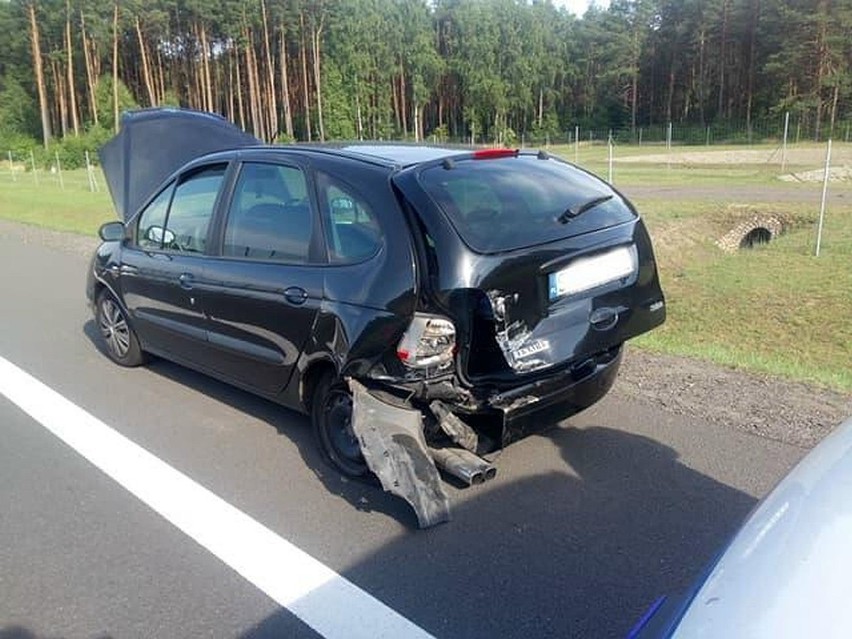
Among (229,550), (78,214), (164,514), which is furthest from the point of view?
(78,214)

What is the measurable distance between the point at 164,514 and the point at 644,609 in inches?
90.2

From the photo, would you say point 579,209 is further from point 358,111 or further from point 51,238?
point 358,111

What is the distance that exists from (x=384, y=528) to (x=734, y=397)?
263cm

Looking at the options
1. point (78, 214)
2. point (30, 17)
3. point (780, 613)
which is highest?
Answer: point (30, 17)

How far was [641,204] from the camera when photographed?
640 inches

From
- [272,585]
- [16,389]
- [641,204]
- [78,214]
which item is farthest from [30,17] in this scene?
[272,585]

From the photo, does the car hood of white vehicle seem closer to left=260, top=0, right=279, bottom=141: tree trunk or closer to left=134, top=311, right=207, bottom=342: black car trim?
left=134, top=311, right=207, bottom=342: black car trim

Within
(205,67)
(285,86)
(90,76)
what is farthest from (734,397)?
(90,76)

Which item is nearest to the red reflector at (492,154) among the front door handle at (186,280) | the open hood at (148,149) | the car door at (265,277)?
the car door at (265,277)

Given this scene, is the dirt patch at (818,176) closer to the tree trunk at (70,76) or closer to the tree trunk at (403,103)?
the tree trunk at (403,103)

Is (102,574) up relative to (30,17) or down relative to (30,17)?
down

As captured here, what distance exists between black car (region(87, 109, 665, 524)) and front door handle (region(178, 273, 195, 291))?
2cm

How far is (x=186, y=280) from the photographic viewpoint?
15.3 feet

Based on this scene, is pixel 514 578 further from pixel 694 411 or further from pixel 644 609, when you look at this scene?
pixel 694 411
